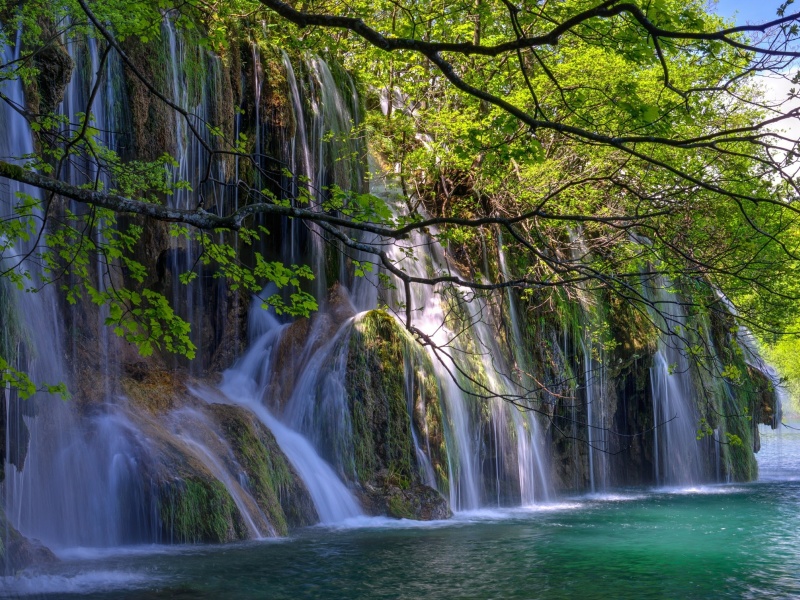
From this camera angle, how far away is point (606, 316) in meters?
21.6

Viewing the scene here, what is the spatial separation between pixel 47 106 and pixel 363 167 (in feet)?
29.2

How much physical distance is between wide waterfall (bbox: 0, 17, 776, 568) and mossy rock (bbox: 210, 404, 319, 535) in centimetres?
3

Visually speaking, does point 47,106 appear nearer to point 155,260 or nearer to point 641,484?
point 155,260

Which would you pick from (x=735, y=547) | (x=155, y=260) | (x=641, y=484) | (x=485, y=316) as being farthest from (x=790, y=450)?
(x=155, y=260)

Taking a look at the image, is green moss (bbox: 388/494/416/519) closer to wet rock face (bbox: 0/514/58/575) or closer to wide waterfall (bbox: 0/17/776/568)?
wide waterfall (bbox: 0/17/776/568)

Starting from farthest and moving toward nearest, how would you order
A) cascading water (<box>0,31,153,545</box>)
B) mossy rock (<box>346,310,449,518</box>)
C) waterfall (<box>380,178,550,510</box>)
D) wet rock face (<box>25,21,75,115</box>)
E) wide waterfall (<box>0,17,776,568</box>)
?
1. waterfall (<box>380,178,550,510</box>)
2. mossy rock (<box>346,310,449,518</box>)
3. wet rock face (<box>25,21,75,115</box>)
4. wide waterfall (<box>0,17,776,568</box>)
5. cascading water (<box>0,31,153,545</box>)

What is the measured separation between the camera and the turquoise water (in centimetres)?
820

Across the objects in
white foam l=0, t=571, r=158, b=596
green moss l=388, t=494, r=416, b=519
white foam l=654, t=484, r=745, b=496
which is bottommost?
white foam l=654, t=484, r=745, b=496

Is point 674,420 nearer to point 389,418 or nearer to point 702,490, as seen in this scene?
point 702,490

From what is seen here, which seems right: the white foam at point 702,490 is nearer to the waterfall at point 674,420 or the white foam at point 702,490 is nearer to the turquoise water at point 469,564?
the waterfall at point 674,420

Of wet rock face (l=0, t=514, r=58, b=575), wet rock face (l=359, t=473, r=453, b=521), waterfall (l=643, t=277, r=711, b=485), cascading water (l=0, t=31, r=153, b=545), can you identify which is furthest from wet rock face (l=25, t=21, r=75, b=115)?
waterfall (l=643, t=277, r=711, b=485)

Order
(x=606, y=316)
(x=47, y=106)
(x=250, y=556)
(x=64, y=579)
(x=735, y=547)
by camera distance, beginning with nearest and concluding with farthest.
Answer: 1. (x=64, y=579)
2. (x=250, y=556)
3. (x=47, y=106)
4. (x=735, y=547)
5. (x=606, y=316)

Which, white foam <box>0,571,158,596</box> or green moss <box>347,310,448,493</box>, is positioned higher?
green moss <box>347,310,448,493</box>

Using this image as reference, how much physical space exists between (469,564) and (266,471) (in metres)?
3.62
